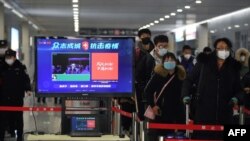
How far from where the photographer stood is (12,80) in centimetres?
1123

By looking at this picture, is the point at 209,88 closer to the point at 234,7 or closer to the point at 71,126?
the point at 71,126

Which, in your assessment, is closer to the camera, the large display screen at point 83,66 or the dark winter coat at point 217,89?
the large display screen at point 83,66

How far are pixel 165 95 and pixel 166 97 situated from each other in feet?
0.11

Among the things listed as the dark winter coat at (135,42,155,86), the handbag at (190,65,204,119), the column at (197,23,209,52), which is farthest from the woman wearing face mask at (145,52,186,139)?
the column at (197,23,209,52)

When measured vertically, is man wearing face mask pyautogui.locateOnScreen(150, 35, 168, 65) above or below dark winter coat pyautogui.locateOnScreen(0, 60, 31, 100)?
above

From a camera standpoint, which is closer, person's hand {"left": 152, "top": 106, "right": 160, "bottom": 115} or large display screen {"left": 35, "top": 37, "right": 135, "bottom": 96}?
large display screen {"left": 35, "top": 37, "right": 135, "bottom": 96}

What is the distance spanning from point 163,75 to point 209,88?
0.89 m

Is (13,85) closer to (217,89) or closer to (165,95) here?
(165,95)

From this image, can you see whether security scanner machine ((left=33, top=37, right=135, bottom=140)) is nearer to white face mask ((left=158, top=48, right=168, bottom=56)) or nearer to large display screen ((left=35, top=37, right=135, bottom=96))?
large display screen ((left=35, top=37, right=135, bottom=96))

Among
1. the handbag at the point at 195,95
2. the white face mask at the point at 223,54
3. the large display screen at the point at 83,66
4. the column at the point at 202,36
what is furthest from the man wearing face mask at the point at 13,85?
the column at the point at 202,36

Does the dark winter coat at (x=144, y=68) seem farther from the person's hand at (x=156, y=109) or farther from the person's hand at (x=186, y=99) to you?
the person's hand at (x=186, y=99)

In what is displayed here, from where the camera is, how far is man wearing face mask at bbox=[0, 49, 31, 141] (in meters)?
11.2

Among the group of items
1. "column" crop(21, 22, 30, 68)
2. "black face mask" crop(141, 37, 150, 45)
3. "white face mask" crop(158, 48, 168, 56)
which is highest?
"column" crop(21, 22, 30, 68)

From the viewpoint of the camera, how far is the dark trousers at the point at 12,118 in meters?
11.3
